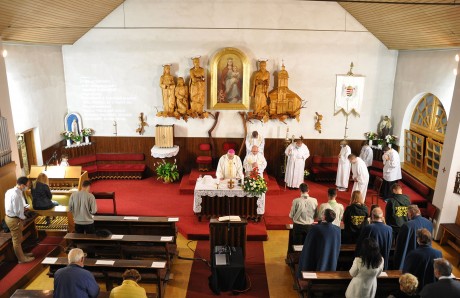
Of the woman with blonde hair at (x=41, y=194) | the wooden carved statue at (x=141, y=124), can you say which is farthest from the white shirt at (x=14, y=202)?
the wooden carved statue at (x=141, y=124)

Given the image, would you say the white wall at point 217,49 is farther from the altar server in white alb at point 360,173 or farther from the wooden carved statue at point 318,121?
the altar server in white alb at point 360,173

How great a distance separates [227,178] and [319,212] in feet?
12.0

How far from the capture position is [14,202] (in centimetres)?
786

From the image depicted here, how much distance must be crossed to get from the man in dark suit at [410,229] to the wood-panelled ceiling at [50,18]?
8.82m

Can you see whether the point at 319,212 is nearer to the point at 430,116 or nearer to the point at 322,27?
the point at 430,116

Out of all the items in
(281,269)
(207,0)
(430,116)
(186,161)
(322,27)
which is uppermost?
(207,0)

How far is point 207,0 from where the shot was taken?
12.9 meters

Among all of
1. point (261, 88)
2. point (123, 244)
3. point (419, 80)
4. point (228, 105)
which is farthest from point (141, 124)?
point (419, 80)

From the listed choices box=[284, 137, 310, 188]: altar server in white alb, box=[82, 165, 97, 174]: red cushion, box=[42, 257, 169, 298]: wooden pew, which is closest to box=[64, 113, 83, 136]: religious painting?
box=[82, 165, 97, 174]: red cushion

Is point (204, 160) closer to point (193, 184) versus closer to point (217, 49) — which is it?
point (193, 184)

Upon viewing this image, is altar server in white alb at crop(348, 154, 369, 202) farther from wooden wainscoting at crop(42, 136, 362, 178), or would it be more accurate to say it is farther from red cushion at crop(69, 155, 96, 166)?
red cushion at crop(69, 155, 96, 166)

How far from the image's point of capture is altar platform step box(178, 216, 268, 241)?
9.68 meters

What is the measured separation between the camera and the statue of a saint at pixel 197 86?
13094mm

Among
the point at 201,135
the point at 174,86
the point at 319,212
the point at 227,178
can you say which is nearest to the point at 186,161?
the point at 201,135
